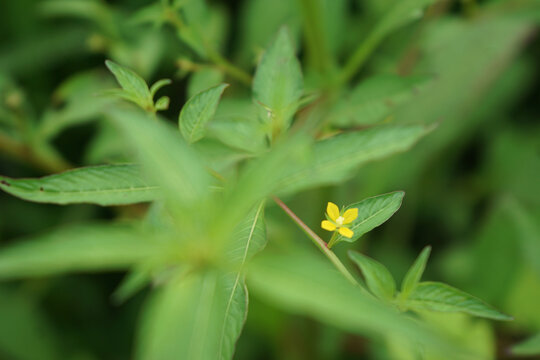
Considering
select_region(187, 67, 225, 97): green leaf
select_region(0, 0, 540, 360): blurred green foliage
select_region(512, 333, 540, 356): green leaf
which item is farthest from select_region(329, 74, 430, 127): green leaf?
select_region(512, 333, 540, 356): green leaf

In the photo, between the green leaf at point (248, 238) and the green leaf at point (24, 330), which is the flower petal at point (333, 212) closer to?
the green leaf at point (248, 238)

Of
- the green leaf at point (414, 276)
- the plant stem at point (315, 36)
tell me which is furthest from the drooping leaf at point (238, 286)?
the plant stem at point (315, 36)

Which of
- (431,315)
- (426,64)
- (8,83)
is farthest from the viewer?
(426,64)

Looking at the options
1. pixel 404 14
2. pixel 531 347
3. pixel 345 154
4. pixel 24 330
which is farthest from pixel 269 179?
pixel 24 330

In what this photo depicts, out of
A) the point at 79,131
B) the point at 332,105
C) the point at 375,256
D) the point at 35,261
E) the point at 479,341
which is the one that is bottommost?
the point at 375,256

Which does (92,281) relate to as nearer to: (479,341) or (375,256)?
(375,256)

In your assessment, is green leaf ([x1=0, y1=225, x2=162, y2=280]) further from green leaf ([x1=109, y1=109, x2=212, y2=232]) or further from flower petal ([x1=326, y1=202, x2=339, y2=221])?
flower petal ([x1=326, y1=202, x2=339, y2=221])

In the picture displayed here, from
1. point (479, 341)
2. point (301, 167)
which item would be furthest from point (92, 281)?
point (301, 167)

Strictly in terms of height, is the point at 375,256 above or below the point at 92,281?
above

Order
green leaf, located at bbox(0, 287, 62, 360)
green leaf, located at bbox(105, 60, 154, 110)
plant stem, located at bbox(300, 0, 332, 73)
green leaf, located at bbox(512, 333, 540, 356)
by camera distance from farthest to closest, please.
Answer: green leaf, located at bbox(0, 287, 62, 360)
plant stem, located at bbox(300, 0, 332, 73)
green leaf, located at bbox(512, 333, 540, 356)
green leaf, located at bbox(105, 60, 154, 110)
